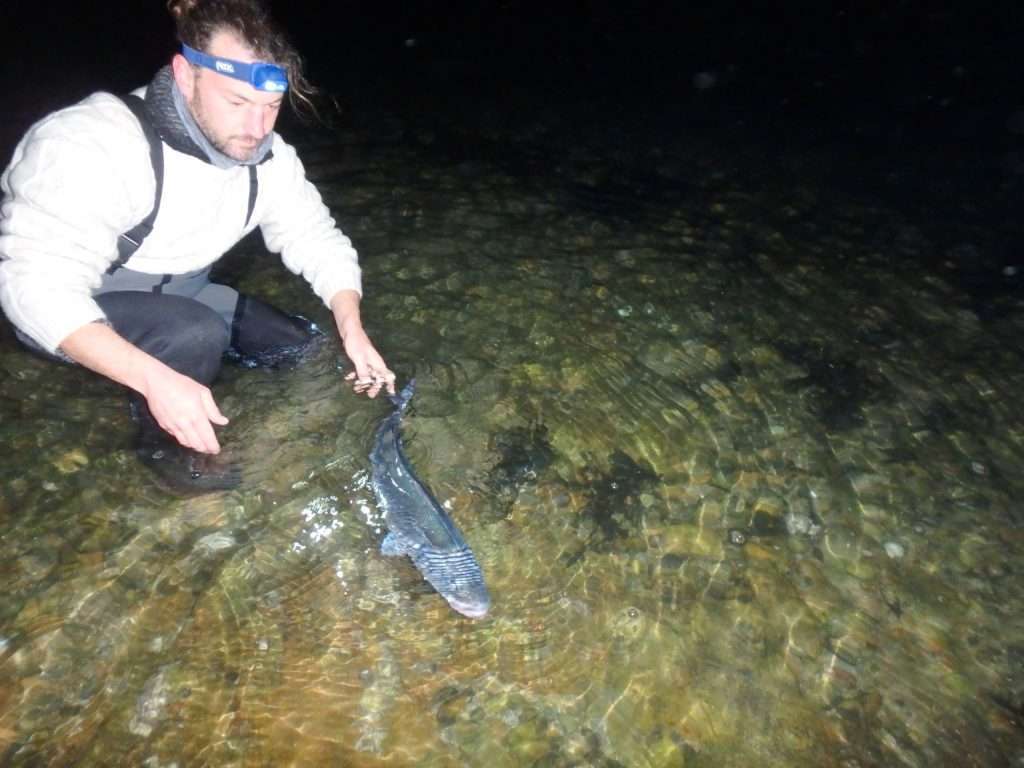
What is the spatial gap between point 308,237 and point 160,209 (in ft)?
3.06

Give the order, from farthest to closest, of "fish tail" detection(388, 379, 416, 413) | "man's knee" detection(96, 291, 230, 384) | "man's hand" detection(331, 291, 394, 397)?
"fish tail" detection(388, 379, 416, 413), "man's hand" detection(331, 291, 394, 397), "man's knee" detection(96, 291, 230, 384)

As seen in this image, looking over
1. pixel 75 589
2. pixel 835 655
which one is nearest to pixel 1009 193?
pixel 835 655

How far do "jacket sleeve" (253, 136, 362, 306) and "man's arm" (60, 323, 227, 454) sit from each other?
52.9 inches

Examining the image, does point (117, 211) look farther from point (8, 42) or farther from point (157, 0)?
point (157, 0)

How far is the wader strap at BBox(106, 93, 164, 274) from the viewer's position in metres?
3.06

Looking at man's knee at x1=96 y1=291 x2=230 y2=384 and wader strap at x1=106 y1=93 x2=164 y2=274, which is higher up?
wader strap at x1=106 y1=93 x2=164 y2=274

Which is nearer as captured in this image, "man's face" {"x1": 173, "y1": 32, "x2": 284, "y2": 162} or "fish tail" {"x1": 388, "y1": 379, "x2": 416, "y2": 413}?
"man's face" {"x1": 173, "y1": 32, "x2": 284, "y2": 162}

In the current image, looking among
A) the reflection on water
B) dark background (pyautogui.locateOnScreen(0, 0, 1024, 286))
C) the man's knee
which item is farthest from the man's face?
dark background (pyautogui.locateOnScreen(0, 0, 1024, 286))

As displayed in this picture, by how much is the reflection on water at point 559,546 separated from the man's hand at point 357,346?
2.72 ft

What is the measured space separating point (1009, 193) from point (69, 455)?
1240 centimetres

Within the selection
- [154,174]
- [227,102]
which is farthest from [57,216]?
[227,102]

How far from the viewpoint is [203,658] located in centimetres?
326

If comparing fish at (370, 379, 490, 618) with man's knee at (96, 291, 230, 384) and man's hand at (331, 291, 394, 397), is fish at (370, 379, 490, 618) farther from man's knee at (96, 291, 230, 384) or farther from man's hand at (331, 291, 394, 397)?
man's knee at (96, 291, 230, 384)

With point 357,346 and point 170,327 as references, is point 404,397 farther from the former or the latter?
point 170,327
